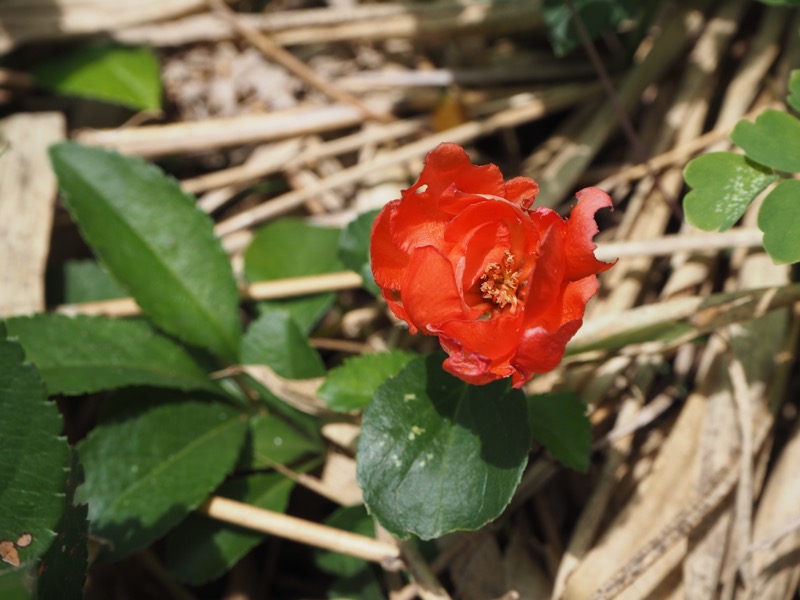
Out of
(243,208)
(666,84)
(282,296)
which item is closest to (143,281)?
(282,296)

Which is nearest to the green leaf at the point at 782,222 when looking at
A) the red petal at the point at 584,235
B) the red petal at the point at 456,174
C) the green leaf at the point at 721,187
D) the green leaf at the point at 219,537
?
the green leaf at the point at 721,187

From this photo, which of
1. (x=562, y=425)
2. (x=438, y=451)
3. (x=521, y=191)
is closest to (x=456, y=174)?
(x=521, y=191)

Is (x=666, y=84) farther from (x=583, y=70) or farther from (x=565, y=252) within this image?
(x=565, y=252)

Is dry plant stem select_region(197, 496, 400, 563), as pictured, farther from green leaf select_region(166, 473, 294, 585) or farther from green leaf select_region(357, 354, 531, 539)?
green leaf select_region(357, 354, 531, 539)

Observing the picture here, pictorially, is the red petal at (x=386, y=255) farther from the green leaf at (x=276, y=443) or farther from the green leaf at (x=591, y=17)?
the green leaf at (x=591, y=17)

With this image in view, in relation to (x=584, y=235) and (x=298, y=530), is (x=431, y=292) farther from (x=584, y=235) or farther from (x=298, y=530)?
(x=298, y=530)

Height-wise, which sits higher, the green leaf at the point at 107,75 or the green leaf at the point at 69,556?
the green leaf at the point at 107,75
